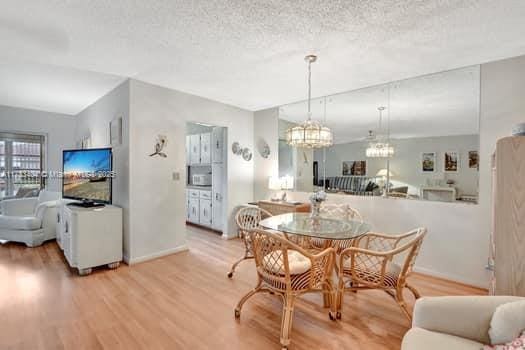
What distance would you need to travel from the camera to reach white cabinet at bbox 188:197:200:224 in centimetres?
533

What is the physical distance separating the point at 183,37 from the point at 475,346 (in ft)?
9.24

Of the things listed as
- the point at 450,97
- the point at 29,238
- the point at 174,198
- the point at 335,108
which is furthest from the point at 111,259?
the point at 450,97

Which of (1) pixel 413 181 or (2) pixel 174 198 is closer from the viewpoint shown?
(1) pixel 413 181

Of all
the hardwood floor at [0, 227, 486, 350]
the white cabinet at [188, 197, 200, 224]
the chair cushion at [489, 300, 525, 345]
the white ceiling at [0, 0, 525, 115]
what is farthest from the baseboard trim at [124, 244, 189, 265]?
the chair cushion at [489, 300, 525, 345]

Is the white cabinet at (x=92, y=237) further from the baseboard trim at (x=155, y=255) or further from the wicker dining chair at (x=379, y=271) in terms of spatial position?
the wicker dining chair at (x=379, y=271)

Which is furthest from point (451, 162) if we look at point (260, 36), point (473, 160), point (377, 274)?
point (260, 36)

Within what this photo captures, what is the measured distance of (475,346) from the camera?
112 cm

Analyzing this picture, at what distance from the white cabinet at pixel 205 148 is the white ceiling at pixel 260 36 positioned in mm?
2013

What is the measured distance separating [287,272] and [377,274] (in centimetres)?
76

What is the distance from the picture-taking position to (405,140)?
3.21 m

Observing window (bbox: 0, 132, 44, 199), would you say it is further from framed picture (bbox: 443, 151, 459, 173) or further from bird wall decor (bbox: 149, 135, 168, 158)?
framed picture (bbox: 443, 151, 459, 173)

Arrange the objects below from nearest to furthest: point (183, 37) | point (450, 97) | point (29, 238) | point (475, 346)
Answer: point (475, 346), point (183, 37), point (450, 97), point (29, 238)

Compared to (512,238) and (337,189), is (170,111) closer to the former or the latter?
(337,189)

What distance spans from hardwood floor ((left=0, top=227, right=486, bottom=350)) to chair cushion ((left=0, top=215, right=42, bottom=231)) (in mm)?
813
